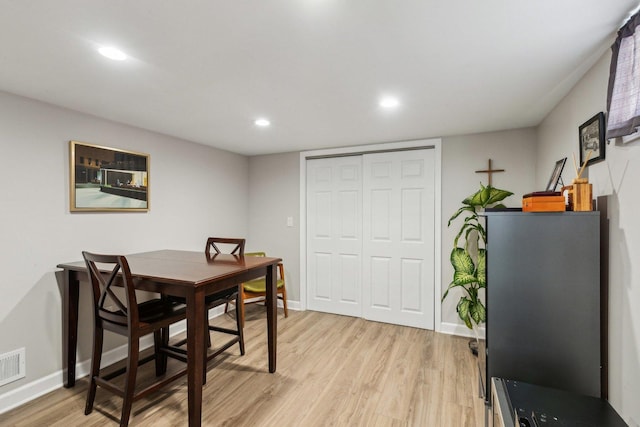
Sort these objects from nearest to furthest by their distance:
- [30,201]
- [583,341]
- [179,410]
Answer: [583,341], [179,410], [30,201]

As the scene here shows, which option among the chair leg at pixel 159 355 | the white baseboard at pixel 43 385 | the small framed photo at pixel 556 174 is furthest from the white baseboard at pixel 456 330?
the white baseboard at pixel 43 385

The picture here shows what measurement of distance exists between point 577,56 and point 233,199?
362cm

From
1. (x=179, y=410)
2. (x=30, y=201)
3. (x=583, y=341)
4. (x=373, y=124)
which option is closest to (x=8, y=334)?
(x=30, y=201)

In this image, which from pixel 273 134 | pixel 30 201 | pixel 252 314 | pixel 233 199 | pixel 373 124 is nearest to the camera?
pixel 30 201

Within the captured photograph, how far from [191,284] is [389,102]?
1838 millimetres

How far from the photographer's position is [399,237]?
3480mm

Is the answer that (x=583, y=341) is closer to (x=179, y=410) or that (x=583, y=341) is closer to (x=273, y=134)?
(x=179, y=410)

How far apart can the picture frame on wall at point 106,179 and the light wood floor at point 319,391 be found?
1.43 metres

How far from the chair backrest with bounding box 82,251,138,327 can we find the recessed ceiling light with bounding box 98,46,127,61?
3.53ft

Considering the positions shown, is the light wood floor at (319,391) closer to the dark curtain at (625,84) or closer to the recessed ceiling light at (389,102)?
the dark curtain at (625,84)

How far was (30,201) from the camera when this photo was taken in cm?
212

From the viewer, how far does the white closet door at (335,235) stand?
12.3 feet

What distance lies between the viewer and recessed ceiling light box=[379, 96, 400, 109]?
2154mm

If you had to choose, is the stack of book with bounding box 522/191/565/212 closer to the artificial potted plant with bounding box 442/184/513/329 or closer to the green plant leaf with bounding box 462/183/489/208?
the artificial potted plant with bounding box 442/184/513/329
